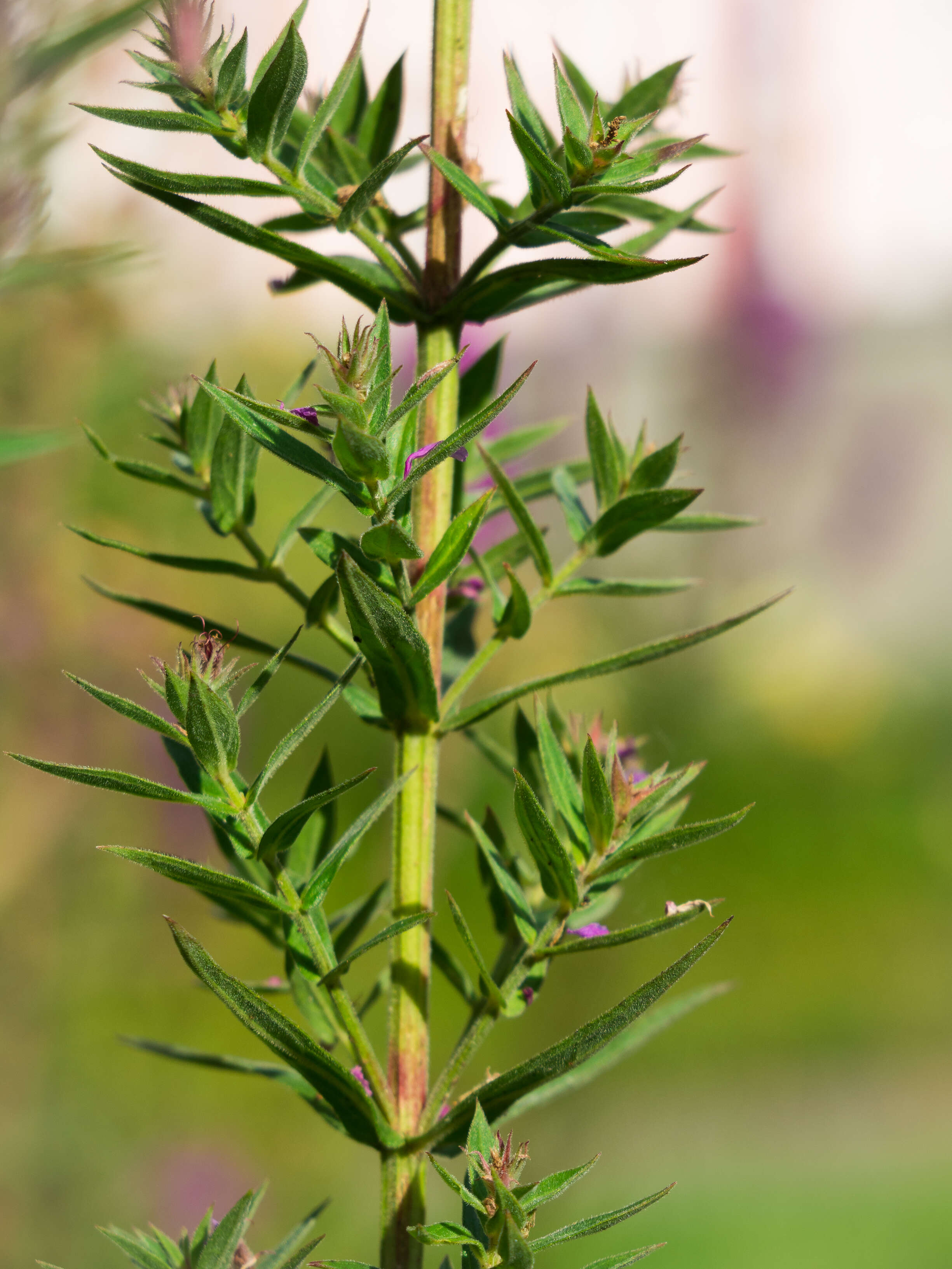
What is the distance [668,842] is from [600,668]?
0.19 ft

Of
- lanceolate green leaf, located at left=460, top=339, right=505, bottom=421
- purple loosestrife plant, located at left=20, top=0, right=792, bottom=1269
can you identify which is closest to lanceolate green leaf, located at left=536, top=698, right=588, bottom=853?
purple loosestrife plant, located at left=20, top=0, right=792, bottom=1269

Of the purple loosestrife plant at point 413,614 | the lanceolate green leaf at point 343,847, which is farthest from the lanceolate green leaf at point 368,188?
the lanceolate green leaf at point 343,847

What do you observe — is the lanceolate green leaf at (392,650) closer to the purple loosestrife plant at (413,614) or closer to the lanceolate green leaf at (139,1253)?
the purple loosestrife plant at (413,614)

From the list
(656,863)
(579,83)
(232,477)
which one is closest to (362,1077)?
(232,477)

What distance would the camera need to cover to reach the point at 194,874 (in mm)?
178

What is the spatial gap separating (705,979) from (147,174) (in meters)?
1.94

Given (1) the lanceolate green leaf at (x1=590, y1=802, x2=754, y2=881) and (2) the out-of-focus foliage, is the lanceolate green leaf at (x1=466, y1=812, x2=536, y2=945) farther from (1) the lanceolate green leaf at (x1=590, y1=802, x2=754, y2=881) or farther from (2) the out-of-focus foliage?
(2) the out-of-focus foliage

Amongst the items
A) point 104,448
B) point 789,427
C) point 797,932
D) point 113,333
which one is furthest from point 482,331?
point 797,932

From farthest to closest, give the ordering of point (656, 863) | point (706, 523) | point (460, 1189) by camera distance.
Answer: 1. point (656, 863)
2. point (706, 523)
3. point (460, 1189)

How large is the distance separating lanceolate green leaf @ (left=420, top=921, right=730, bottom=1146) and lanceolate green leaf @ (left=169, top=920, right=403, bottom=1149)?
15 mm

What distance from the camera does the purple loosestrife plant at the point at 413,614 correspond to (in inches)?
7.0

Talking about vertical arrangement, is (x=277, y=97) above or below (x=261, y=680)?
above

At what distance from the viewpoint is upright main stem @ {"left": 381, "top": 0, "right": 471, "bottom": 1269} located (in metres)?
0.23

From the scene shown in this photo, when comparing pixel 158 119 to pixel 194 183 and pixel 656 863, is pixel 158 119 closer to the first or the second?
pixel 194 183
